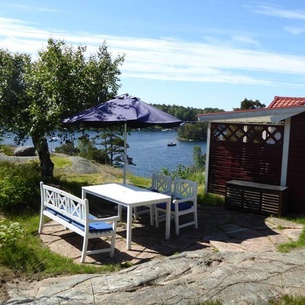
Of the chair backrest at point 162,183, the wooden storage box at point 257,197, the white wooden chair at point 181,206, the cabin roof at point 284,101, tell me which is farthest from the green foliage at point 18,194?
the cabin roof at point 284,101

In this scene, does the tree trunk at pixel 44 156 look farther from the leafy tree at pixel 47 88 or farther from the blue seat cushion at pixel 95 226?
the blue seat cushion at pixel 95 226

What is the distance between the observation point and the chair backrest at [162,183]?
7215mm

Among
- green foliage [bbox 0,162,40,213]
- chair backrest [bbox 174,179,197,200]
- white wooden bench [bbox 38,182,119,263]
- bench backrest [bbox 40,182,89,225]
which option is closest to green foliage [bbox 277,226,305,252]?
chair backrest [bbox 174,179,197,200]

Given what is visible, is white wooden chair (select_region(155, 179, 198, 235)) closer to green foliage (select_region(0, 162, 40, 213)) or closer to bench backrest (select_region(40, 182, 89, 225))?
bench backrest (select_region(40, 182, 89, 225))

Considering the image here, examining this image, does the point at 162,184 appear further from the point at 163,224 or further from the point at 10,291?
A: the point at 10,291

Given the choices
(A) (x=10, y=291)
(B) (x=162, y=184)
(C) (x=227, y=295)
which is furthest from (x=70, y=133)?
(C) (x=227, y=295)

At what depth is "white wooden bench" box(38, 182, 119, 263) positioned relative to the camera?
4.86 meters

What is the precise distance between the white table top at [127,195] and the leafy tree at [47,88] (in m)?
2.11

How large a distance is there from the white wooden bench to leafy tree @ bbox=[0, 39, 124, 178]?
2.37m

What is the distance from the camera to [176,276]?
12.5 ft

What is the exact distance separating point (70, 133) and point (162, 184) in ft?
8.99

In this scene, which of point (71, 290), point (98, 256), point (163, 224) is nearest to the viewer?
point (71, 290)

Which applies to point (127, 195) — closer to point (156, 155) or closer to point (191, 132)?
point (156, 155)

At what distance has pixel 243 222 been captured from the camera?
7.05m
